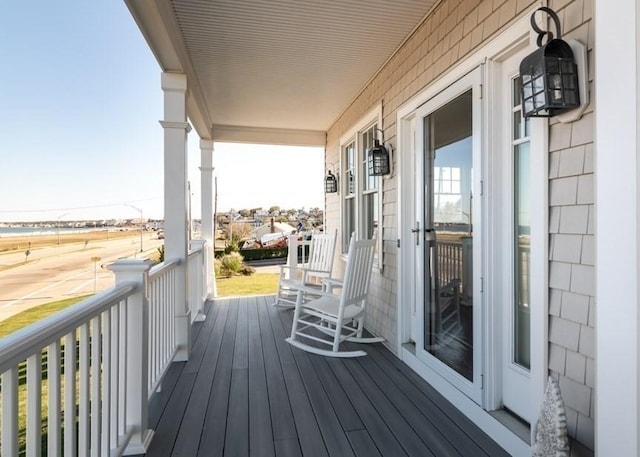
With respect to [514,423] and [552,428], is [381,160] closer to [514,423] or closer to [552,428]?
[514,423]

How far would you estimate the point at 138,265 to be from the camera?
6.50ft

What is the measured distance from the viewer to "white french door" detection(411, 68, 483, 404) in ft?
7.32

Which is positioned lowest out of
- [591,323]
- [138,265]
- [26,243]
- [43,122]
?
[591,323]

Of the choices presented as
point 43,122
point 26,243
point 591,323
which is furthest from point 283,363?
point 43,122

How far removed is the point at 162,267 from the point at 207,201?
10.1 ft

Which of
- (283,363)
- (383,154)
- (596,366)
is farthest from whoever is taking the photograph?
(383,154)

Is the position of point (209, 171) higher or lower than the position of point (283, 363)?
higher

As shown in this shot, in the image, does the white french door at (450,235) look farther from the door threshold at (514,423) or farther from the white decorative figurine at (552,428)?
the white decorative figurine at (552,428)

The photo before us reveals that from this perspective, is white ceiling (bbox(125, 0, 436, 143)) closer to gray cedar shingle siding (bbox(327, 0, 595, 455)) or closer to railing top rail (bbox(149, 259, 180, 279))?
gray cedar shingle siding (bbox(327, 0, 595, 455))

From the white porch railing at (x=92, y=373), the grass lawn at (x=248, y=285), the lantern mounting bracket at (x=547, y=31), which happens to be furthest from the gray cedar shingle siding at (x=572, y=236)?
the grass lawn at (x=248, y=285)

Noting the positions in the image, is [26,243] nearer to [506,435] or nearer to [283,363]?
[283,363]

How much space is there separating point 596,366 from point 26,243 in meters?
2.47

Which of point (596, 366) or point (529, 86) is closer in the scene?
point (596, 366)

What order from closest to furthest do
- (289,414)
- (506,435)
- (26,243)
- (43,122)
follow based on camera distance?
(26,243) → (506,435) → (289,414) → (43,122)
